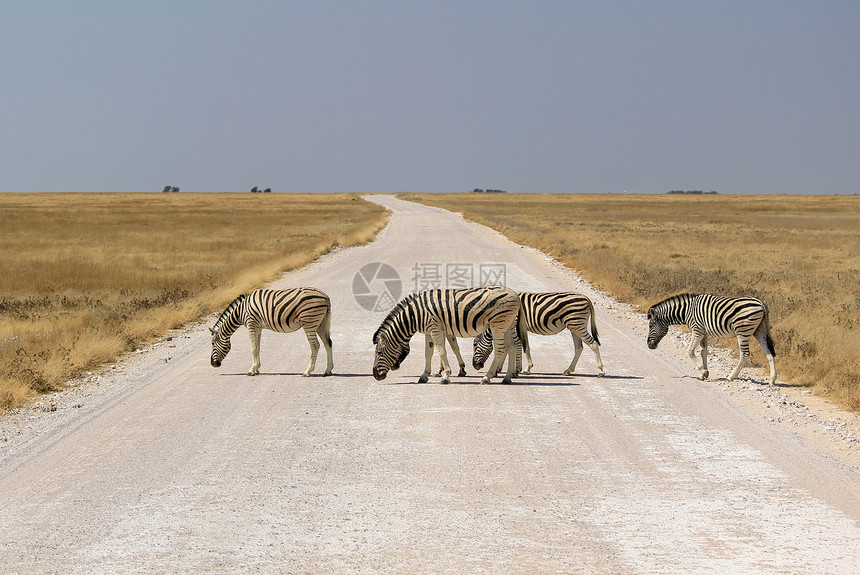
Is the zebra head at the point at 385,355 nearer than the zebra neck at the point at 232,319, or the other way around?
the zebra head at the point at 385,355

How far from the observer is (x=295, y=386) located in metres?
11.5

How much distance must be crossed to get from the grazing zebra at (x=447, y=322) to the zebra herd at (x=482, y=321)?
0.01m

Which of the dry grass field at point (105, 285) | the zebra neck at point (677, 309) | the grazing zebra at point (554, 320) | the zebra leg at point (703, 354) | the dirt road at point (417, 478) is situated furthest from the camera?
the dry grass field at point (105, 285)

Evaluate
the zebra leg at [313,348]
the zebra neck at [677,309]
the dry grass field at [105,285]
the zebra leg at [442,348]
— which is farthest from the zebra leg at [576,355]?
the dry grass field at [105,285]

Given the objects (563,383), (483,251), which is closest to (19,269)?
(483,251)

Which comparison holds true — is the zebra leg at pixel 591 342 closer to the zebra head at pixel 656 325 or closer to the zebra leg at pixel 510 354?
the zebra leg at pixel 510 354

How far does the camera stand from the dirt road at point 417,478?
18.8ft

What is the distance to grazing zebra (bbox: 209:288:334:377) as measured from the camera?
475 inches

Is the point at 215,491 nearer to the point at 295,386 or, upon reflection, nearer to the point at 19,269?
the point at 295,386

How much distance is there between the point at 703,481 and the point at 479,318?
14.8 ft

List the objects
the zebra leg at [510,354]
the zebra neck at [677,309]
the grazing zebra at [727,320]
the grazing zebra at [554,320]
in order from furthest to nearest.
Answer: the zebra neck at [677,309] → the grazing zebra at [554,320] → the zebra leg at [510,354] → the grazing zebra at [727,320]

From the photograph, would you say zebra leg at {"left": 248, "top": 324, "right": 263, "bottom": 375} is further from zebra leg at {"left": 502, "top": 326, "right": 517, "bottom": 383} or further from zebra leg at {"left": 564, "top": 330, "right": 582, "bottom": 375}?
zebra leg at {"left": 564, "top": 330, "right": 582, "bottom": 375}

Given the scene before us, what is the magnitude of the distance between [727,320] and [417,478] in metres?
6.03

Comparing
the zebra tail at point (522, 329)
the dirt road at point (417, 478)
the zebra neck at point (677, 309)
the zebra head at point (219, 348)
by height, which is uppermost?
the zebra neck at point (677, 309)
